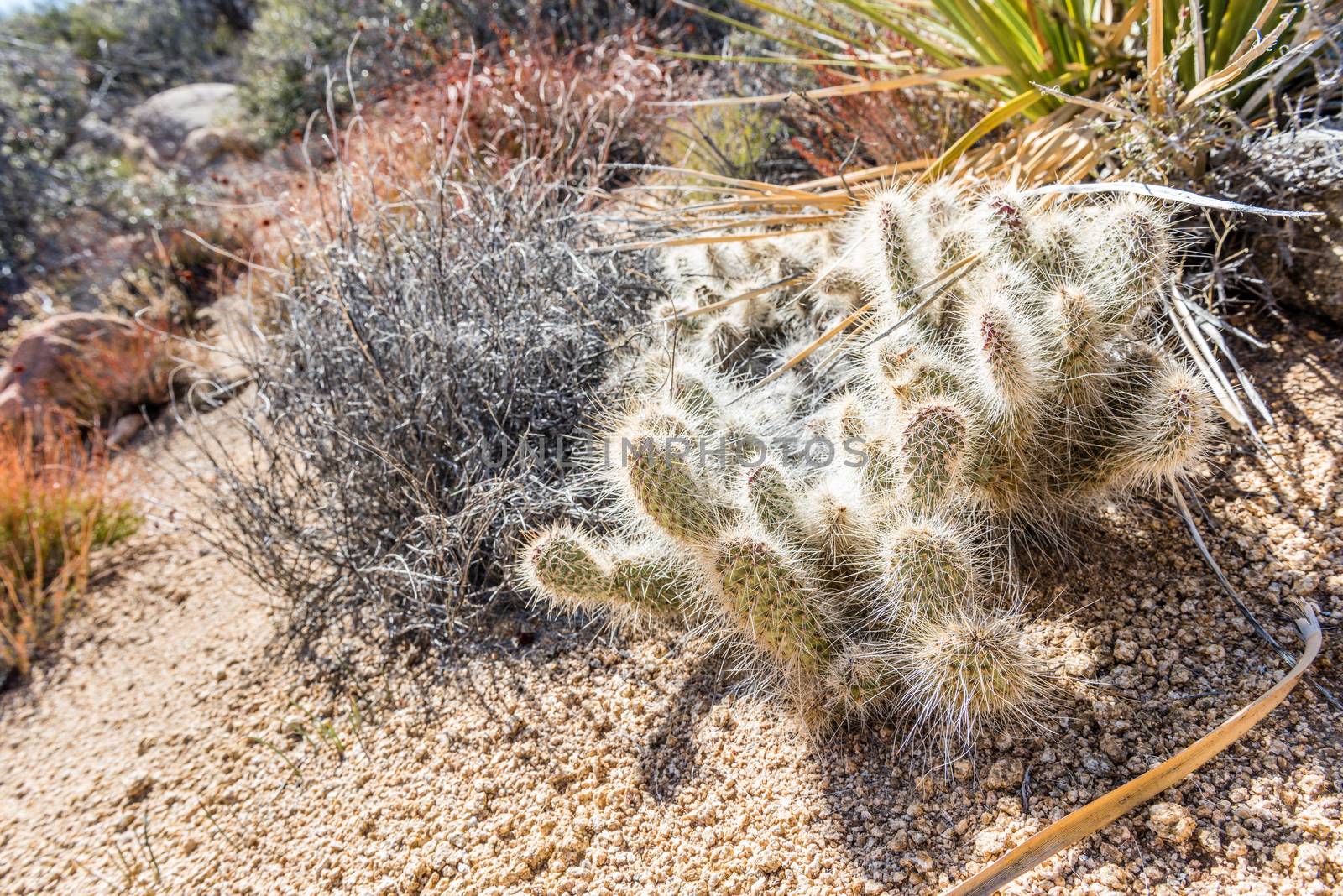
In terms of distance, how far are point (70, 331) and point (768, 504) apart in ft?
18.3

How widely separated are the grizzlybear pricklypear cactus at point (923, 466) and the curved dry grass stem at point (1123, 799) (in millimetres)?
205

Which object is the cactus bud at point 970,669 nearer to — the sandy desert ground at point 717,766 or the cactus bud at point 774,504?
the sandy desert ground at point 717,766

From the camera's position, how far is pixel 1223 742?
1.33 metres

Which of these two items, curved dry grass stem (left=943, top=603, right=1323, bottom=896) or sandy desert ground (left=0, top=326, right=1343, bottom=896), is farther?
sandy desert ground (left=0, top=326, right=1343, bottom=896)

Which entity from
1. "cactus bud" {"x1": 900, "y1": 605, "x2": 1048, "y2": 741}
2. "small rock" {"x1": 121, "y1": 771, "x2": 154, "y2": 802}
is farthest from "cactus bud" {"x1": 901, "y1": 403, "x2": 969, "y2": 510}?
"small rock" {"x1": 121, "y1": 771, "x2": 154, "y2": 802}

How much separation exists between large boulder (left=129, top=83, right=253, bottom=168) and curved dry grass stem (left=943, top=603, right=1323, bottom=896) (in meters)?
9.15

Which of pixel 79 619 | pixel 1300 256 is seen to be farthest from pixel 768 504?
pixel 79 619

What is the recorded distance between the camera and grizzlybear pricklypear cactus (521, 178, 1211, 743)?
1493mm

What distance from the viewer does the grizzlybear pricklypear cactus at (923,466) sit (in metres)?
1.49

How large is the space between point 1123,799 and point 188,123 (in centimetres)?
1077

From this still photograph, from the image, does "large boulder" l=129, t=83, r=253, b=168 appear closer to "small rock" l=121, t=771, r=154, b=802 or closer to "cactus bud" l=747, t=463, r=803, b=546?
"small rock" l=121, t=771, r=154, b=802

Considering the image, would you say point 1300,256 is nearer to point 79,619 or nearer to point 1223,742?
point 1223,742

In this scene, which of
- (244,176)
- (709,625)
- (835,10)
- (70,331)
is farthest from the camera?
(244,176)

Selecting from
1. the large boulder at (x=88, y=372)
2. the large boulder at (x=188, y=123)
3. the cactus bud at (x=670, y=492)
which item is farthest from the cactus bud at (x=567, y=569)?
the large boulder at (x=188, y=123)
